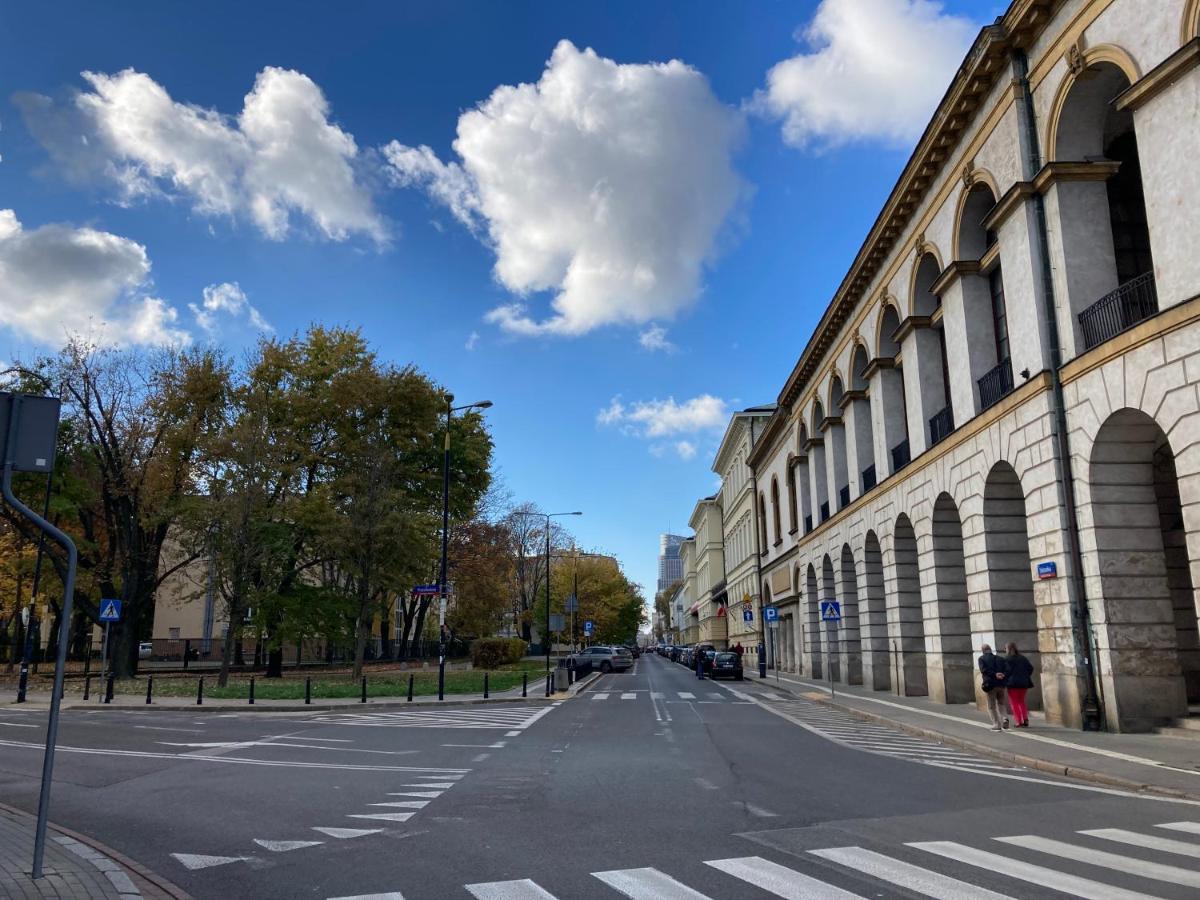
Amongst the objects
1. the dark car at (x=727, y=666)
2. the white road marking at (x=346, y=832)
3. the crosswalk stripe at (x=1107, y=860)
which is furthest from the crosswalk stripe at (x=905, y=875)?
the dark car at (x=727, y=666)

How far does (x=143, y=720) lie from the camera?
20.9 meters

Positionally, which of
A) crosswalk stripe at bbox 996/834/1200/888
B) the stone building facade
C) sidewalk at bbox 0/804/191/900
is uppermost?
the stone building facade

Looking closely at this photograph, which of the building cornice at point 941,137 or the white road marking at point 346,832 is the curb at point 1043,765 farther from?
the building cornice at point 941,137

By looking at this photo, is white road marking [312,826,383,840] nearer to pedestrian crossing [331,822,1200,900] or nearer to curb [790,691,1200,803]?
pedestrian crossing [331,822,1200,900]

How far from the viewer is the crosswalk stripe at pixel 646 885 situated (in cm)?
586

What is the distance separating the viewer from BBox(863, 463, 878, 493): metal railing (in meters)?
31.8

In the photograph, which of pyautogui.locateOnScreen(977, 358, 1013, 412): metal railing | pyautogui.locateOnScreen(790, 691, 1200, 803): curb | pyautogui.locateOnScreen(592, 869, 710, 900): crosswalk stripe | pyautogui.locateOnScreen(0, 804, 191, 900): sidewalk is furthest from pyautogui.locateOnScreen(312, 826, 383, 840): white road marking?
pyautogui.locateOnScreen(977, 358, 1013, 412): metal railing

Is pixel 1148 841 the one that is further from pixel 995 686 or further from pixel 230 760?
pixel 230 760

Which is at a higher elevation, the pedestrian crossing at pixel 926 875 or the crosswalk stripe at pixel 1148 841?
the pedestrian crossing at pixel 926 875

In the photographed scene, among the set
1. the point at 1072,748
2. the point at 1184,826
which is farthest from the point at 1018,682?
the point at 1184,826

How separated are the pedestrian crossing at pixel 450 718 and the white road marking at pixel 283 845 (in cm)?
1084

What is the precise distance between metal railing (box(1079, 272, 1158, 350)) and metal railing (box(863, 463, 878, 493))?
49.9 ft

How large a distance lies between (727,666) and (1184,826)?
3411cm

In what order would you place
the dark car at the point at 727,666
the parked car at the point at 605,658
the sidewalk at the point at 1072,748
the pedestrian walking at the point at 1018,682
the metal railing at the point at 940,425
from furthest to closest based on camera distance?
1. the parked car at the point at 605,658
2. the dark car at the point at 727,666
3. the metal railing at the point at 940,425
4. the pedestrian walking at the point at 1018,682
5. the sidewalk at the point at 1072,748
